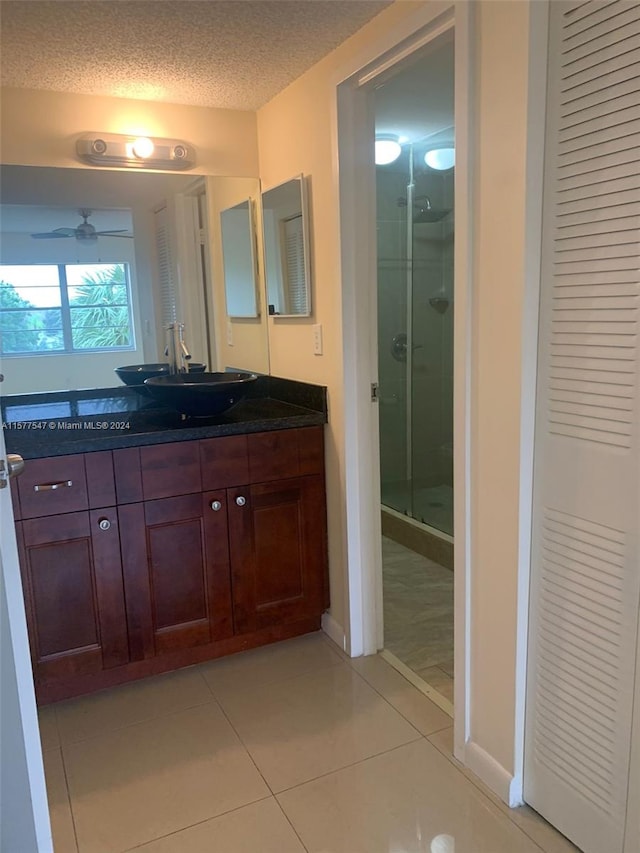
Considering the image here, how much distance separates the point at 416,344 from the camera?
3814 millimetres

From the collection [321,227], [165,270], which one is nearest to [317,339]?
[321,227]

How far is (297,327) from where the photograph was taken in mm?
2611

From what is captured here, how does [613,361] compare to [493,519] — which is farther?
[493,519]

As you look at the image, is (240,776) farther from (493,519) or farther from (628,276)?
(628,276)

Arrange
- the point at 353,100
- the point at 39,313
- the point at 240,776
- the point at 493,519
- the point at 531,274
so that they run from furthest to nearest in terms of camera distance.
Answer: the point at 39,313
the point at 353,100
the point at 240,776
the point at 493,519
the point at 531,274

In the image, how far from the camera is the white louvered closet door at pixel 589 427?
131 cm

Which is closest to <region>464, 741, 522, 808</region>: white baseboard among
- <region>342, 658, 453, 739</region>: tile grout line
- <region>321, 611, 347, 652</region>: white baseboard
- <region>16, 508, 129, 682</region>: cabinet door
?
<region>342, 658, 453, 739</region>: tile grout line

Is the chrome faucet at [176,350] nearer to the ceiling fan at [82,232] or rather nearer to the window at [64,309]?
the window at [64,309]

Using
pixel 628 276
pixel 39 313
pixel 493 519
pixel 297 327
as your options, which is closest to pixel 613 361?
pixel 628 276

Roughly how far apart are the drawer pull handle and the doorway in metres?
1.59

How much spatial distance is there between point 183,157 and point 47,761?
7.30ft

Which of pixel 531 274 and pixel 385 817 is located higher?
pixel 531 274

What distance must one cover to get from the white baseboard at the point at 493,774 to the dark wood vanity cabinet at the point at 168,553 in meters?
0.89

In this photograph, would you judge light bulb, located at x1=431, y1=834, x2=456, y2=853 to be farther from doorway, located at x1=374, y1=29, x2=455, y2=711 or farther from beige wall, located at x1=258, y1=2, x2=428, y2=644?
doorway, located at x1=374, y1=29, x2=455, y2=711
